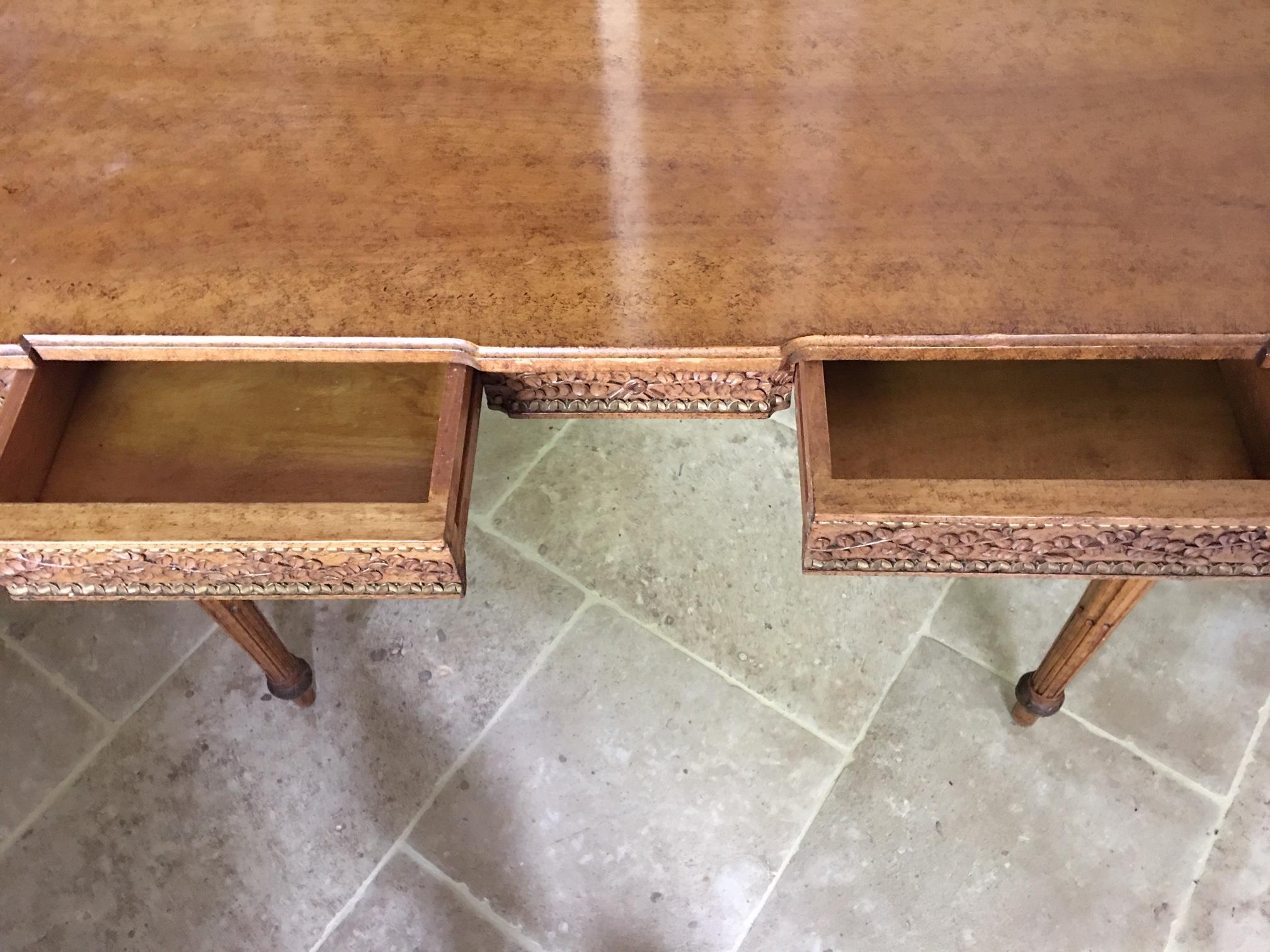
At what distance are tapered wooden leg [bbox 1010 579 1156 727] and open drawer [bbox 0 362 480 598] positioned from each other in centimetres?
63

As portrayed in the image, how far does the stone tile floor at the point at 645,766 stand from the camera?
3.67ft

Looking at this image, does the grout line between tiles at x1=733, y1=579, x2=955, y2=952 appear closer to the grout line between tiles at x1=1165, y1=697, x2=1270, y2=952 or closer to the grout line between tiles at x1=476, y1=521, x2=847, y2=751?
the grout line between tiles at x1=476, y1=521, x2=847, y2=751

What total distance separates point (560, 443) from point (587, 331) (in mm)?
691

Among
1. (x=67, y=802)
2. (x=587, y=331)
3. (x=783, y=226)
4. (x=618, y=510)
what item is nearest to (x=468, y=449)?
(x=587, y=331)

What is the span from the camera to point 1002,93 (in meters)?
0.92

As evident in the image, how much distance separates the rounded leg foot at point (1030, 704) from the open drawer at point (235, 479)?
758 millimetres

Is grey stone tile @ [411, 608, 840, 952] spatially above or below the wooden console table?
below

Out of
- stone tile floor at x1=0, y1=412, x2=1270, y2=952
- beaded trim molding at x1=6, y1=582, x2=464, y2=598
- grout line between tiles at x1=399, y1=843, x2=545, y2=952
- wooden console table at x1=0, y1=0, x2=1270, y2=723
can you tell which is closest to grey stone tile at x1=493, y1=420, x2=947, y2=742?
stone tile floor at x1=0, y1=412, x2=1270, y2=952

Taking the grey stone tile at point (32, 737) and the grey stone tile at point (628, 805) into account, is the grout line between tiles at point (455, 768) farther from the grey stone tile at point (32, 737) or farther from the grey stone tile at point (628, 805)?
the grey stone tile at point (32, 737)

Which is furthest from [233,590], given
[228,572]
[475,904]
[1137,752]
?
[1137,752]

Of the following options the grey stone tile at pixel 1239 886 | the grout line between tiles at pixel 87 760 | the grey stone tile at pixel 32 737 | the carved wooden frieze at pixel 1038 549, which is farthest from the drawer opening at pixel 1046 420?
the grey stone tile at pixel 32 737

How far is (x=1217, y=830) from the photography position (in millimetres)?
1149

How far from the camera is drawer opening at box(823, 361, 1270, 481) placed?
34.8 inches

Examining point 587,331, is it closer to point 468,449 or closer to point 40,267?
point 468,449
